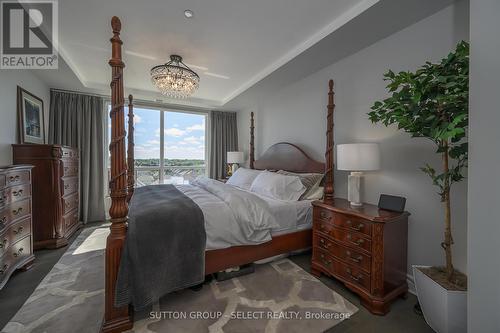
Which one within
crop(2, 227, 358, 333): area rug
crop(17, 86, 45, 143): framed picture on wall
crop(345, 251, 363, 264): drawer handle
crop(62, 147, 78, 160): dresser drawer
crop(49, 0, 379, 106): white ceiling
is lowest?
crop(2, 227, 358, 333): area rug

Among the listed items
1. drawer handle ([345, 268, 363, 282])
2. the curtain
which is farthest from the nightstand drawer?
the curtain

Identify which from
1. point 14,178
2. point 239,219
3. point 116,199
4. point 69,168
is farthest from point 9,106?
point 239,219

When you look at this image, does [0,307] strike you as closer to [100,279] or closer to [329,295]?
[100,279]

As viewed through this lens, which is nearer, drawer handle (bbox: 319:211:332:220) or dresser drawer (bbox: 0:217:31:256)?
dresser drawer (bbox: 0:217:31:256)

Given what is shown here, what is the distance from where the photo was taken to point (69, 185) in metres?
3.08

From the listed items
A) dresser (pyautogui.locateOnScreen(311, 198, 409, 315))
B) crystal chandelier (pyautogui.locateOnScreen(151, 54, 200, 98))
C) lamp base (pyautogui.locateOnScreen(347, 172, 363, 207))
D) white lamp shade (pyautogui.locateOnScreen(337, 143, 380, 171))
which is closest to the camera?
dresser (pyautogui.locateOnScreen(311, 198, 409, 315))

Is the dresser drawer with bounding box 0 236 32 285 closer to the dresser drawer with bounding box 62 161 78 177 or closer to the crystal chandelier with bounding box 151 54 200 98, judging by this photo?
the dresser drawer with bounding box 62 161 78 177

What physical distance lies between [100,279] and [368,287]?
2.52 metres

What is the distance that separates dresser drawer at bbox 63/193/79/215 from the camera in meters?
2.93

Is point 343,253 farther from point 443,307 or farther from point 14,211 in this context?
point 14,211

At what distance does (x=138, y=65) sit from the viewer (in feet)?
9.57

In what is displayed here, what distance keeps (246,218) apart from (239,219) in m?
0.07

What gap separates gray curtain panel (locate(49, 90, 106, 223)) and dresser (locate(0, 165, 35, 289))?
1.57 m

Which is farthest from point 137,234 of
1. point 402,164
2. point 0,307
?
point 402,164
